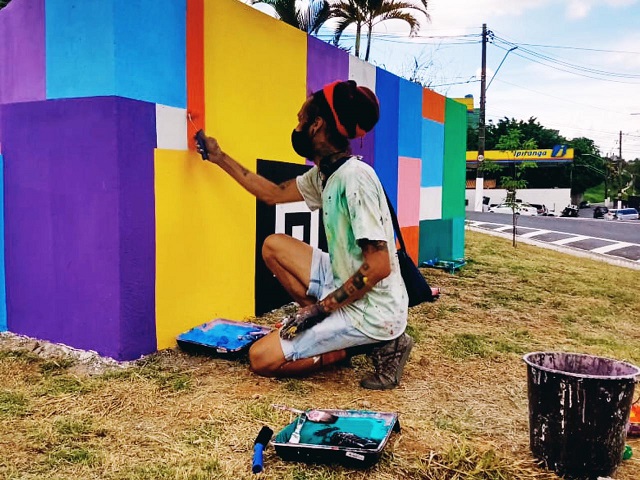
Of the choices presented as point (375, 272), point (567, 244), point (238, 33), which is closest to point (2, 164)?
point (238, 33)

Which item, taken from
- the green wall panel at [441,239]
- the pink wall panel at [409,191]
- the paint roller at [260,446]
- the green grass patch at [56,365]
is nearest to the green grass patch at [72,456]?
the paint roller at [260,446]

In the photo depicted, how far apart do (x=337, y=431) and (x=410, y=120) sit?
5.12 metres

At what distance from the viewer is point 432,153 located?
7.65m

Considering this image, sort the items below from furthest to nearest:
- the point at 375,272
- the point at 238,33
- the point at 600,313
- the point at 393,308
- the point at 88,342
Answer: the point at 600,313 → the point at 238,33 → the point at 88,342 → the point at 393,308 → the point at 375,272

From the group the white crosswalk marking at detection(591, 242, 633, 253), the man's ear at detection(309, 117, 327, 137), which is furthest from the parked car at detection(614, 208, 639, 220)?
the man's ear at detection(309, 117, 327, 137)

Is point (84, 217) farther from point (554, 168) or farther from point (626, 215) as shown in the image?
point (554, 168)

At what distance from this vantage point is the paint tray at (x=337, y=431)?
2.23 metres

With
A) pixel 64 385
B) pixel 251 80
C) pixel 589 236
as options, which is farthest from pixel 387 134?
pixel 589 236

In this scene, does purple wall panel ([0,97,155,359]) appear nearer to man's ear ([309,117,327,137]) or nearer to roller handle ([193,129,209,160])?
roller handle ([193,129,209,160])

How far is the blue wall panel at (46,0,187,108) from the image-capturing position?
322cm

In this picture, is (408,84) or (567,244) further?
(567,244)

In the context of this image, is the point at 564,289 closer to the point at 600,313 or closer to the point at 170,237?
the point at 600,313

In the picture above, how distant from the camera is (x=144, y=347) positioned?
346 centimetres

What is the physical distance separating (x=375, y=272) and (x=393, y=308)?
0.98 feet
